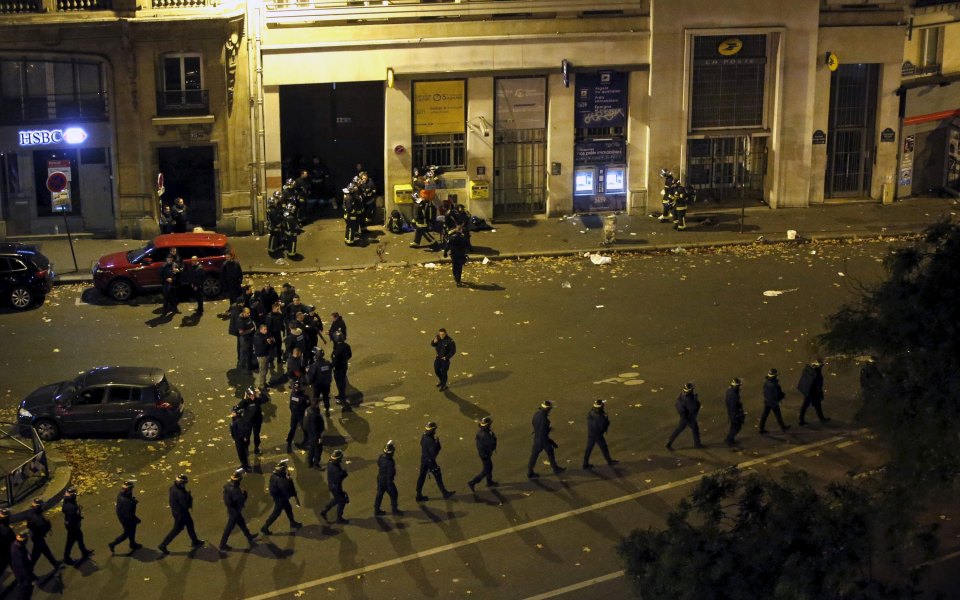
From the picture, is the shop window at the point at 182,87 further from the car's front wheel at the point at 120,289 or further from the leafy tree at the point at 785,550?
the leafy tree at the point at 785,550

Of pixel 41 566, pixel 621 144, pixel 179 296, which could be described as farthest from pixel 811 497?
pixel 621 144

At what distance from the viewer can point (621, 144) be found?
3812 cm

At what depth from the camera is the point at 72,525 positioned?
1833 cm

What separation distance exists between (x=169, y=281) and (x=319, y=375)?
735cm

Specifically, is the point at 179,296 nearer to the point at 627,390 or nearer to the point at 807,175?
the point at 627,390

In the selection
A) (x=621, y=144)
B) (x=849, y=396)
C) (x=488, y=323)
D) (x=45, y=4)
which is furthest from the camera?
(x=621, y=144)

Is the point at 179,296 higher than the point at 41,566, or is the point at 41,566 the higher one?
the point at 179,296

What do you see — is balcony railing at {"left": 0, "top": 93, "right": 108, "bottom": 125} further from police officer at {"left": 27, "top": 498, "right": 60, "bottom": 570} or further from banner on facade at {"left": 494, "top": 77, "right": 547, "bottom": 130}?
police officer at {"left": 27, "top": 498, "right": 60, "bottom": 570}

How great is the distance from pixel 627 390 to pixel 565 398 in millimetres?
1245

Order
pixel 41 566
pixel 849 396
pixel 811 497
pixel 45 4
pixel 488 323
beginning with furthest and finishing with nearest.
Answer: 1. pixel 45 4
2. pixel 488 323
3. pixel 849 396
4. pixel 41 566
5. pixel 811 497

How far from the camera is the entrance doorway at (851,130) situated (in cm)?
A: 3906

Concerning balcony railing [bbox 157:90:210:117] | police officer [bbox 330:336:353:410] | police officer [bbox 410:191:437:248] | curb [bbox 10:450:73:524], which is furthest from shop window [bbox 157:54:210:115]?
curb [bbox 10:450:73:524]

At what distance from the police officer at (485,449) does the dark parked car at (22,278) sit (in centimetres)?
1394

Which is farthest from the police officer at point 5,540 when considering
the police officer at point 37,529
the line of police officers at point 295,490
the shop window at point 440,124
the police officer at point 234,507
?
the shop window at point 440,124
